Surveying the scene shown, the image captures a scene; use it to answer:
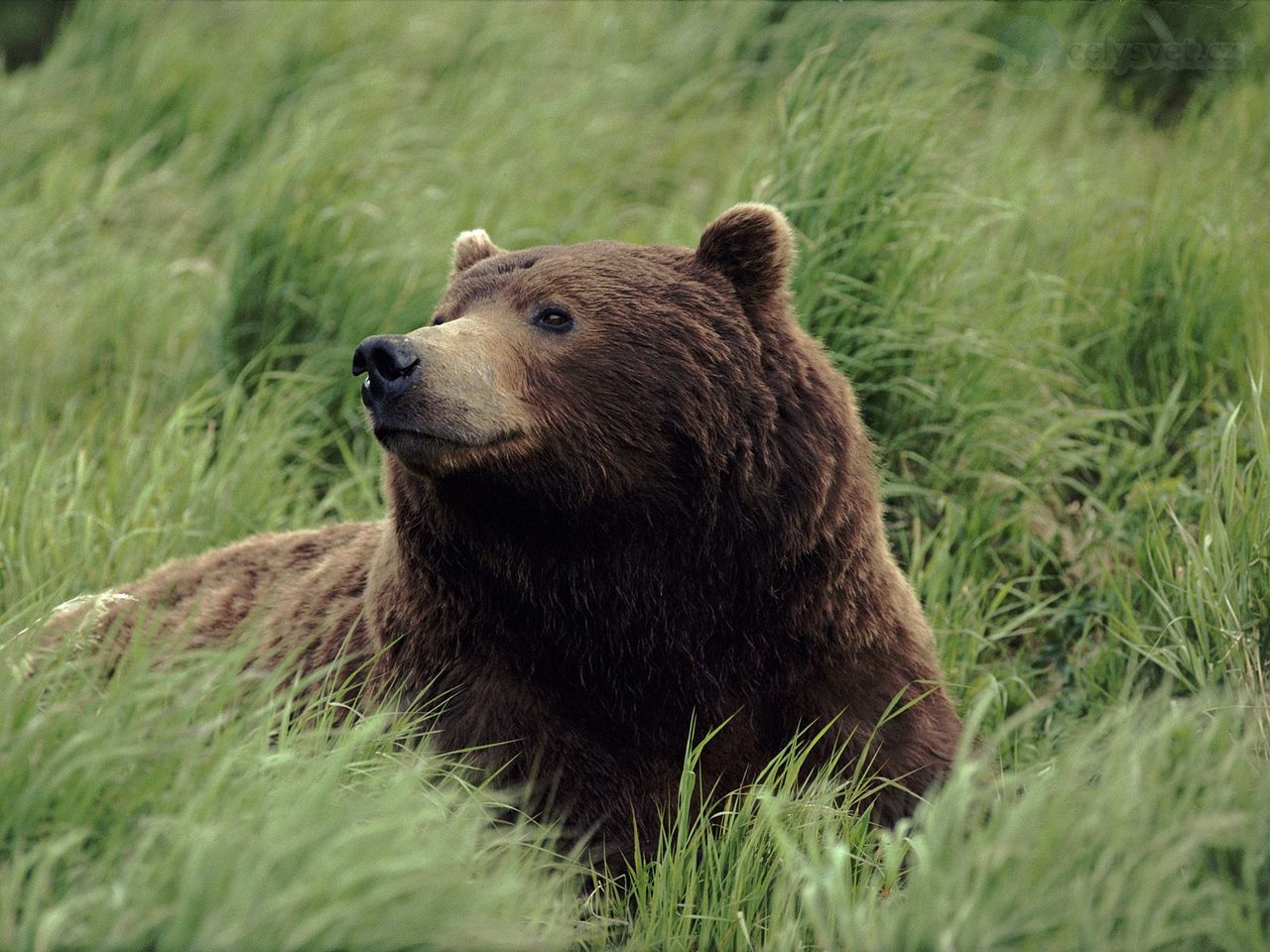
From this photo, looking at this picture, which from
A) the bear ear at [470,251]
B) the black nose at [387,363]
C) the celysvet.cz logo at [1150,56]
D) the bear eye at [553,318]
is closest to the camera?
the black nose at [387,363]

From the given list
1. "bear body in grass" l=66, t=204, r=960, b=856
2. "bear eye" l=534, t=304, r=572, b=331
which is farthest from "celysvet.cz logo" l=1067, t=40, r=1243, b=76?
"bear eye" l=534, t=304, r=572, b=331

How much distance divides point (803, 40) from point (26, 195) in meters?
3.90

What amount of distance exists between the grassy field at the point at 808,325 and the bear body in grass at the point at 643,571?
0.20m

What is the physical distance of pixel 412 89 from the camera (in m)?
7.80

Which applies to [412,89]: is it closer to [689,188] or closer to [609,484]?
[689,188]

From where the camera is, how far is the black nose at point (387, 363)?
3.15 meters

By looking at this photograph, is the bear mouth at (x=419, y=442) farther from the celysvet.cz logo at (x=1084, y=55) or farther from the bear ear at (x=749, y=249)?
the celysvet.cz logo at (x=1084, y=55)

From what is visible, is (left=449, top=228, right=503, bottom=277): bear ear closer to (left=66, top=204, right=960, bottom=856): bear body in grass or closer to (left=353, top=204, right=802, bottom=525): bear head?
(left=353, top=204, right=802, bottom=525): bear head

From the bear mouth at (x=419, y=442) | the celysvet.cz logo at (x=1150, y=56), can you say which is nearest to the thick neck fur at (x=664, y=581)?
the bear mouth at (x=419, y=442)

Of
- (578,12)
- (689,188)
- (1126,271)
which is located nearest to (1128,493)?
(1126,271)

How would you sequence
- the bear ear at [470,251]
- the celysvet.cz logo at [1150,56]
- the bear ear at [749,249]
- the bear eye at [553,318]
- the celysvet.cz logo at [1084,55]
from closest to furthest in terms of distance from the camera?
1. the bear eye at [553,318]
2. the bear ear at [749,249]
3. the bear ear at [470,251]
4. the celysvet.cz logo at [1084,55]
5. the celysvet.cz logo at [1150,56]

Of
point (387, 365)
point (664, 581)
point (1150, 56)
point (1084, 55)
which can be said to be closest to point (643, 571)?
point (664, 581)

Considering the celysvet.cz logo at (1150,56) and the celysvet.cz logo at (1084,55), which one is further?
the celysvet.cz logo at (1150,56)

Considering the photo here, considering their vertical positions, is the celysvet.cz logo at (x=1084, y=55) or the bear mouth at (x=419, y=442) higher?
the celysvet.cz logo at (x=1084, y=55)
